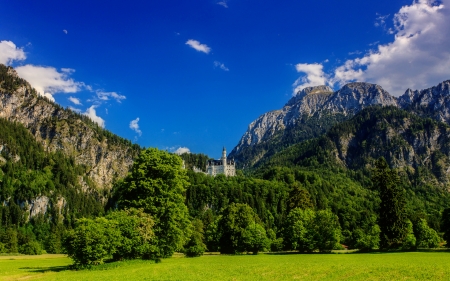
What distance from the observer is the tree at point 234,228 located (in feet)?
270

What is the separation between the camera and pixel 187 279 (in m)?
31.0

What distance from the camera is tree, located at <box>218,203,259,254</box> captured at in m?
82.3

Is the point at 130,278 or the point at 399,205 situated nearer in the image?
the point at 130,278

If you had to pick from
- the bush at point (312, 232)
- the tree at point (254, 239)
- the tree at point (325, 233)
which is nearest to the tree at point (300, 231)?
the bush at point (312, 232)

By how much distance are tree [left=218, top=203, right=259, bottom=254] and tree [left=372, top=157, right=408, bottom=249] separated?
29.0 meters

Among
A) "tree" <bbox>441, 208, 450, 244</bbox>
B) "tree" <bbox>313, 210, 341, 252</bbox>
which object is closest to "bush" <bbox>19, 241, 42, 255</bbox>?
"tree" <bbox>313, 210, 341, 252</bbox>

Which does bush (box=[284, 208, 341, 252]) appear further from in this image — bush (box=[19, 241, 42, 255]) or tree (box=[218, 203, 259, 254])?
bush (box=[19, 241, 42, 255])

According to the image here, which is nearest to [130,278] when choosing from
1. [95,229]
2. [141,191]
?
[95,229]

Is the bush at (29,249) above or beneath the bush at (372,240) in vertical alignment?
beneath

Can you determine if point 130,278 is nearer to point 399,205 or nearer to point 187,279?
point 187,279

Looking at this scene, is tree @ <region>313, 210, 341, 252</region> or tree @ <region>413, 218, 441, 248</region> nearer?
tree @ <region>313, 210, 341, 252</region>

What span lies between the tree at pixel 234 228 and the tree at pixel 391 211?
29.0 metres

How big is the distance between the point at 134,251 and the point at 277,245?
56584 millimetres

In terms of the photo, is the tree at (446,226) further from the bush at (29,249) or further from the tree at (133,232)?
the bush at (29,249)
